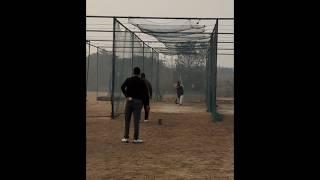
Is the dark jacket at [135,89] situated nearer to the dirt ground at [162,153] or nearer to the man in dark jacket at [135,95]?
the man in dark jacket at [135,95]

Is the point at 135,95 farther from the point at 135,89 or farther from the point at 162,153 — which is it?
the point at 162,153

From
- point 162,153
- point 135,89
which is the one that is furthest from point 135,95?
point 162,153

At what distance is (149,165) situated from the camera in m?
5.75

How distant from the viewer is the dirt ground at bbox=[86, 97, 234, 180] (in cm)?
522

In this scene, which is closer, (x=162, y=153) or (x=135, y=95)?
(x=162, y=153)

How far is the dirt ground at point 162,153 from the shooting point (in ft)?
17.1

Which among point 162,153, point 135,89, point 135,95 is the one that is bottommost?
point 162,153

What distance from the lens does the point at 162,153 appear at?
6.80 metres

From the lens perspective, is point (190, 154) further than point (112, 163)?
Yes

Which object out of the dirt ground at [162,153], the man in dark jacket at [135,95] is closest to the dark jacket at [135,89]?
the man in dark jacket at [135,95]

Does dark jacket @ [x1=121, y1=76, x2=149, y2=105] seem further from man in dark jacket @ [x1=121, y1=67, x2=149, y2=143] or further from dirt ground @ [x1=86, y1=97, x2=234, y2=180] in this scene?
dirt ground @ [x1=86, y1=97, x2=234, y2=180]
